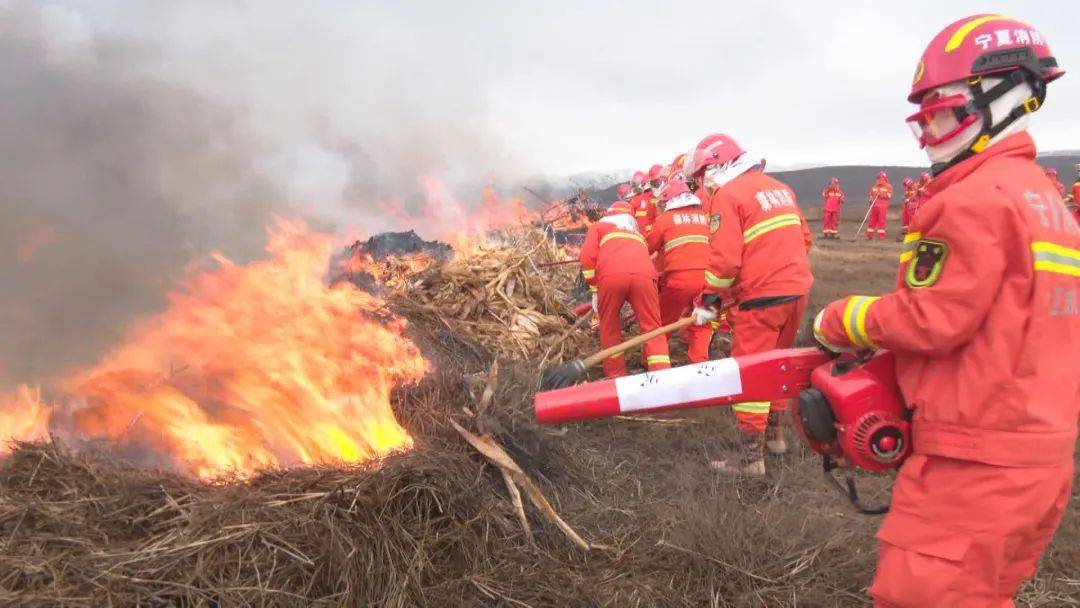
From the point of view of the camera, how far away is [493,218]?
36.0ft

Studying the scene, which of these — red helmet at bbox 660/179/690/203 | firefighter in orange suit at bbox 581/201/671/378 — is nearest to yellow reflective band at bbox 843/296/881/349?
firefighter in orange suit at bbox 581/201/671/378

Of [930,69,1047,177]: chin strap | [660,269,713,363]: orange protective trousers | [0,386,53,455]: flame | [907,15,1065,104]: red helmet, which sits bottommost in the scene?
[660,269,713,363]: orange protective trousers

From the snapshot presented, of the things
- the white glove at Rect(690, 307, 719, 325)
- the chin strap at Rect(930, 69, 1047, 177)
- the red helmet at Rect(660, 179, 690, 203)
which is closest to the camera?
→ the chin strap at Rect(930, 69, 1047, 177)

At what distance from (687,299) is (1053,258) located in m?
5.48

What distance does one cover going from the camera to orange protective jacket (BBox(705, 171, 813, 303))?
15.6 ft

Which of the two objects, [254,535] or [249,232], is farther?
[249,232]

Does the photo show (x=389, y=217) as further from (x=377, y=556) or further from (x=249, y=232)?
(x=377, y=556)

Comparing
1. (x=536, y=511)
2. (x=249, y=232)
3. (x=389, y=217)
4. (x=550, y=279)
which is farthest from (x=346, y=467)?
(x=389, y=217)

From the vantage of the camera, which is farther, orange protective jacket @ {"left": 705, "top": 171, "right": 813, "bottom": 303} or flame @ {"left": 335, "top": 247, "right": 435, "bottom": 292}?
flame @ {"left": 335, "top": 247, "right": 435, "bottom": 292}

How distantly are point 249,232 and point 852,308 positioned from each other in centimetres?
505

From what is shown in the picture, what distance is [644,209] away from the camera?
10.7m

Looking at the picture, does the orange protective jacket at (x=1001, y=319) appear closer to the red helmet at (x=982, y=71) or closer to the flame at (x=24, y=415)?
the red helmet at (x=982, y=71)

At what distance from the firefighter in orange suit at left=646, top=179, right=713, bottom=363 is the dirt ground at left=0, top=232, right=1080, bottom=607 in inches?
128

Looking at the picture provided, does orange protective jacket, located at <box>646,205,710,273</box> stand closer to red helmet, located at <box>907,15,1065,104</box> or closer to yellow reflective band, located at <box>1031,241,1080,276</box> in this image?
red helmet, located at <box>907,15,1065,104</box>
